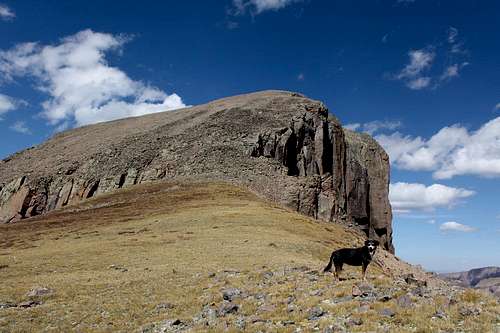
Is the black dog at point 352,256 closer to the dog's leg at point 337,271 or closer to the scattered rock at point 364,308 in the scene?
the dog's leg at point 337,271

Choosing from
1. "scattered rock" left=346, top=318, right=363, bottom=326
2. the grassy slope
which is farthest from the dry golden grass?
"scattered rock" left=346, top=318, right=363, bottom=326

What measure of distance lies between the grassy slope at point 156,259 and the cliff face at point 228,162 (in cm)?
1476

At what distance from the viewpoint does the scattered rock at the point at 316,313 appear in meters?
15.5

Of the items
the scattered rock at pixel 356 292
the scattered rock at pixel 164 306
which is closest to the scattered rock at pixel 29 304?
the scattered rock at pixel 164 306

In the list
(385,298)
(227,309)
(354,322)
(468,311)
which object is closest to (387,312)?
(354,322)

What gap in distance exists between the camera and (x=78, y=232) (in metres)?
48.0

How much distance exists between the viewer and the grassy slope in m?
20.0

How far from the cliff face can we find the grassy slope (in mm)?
14757

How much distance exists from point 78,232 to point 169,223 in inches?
394

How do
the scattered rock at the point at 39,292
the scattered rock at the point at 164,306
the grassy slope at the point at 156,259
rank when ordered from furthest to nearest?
the scattered rock at the point at 39,292
the scattered rock at the point at 164,306
the grassy slope at the point at 156,259

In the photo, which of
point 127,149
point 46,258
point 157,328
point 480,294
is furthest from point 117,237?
point 127,149

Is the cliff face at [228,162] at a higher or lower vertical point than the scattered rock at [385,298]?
higher

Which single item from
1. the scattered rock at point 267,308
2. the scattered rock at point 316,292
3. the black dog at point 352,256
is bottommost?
the scattered rock at point 267,308

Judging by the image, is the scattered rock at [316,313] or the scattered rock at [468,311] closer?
the scattered rock at [468,311]
